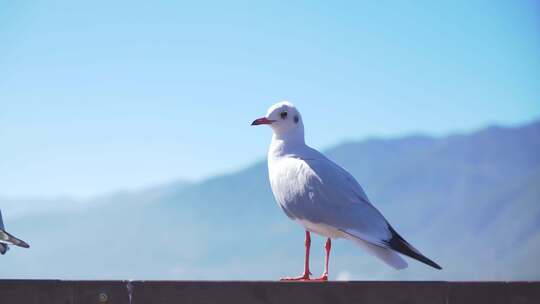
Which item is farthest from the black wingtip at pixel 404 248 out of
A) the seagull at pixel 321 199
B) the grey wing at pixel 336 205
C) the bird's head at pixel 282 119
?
the bird's head at pixel 282 119

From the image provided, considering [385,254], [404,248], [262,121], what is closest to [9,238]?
[262,121]

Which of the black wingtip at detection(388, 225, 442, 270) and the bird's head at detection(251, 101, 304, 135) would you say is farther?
the bird's head at detection(251, 101, 304, 135)

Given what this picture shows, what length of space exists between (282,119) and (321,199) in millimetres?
1242

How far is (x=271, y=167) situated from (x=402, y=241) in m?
1.92

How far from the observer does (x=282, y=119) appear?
870cm
